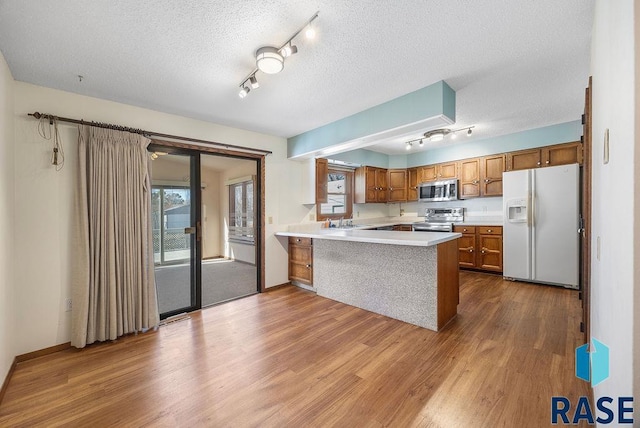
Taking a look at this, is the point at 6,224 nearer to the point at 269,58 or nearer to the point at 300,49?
the point at 269,58

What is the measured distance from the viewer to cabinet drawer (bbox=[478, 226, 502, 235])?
450 centimetres

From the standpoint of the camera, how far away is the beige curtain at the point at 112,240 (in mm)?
2471

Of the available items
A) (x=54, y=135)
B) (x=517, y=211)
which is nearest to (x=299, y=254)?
(x=54, y=135)

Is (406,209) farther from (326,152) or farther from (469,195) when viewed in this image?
(326,152)

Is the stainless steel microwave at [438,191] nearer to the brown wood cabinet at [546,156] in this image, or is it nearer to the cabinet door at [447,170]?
the cabinet door at [447,170]

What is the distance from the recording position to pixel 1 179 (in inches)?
75.5

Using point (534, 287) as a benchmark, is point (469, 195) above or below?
above

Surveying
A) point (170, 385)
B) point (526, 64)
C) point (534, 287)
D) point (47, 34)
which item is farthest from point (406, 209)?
point (47, 34)

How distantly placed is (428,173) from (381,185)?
1040 mm

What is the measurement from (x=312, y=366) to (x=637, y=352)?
6.15 ft

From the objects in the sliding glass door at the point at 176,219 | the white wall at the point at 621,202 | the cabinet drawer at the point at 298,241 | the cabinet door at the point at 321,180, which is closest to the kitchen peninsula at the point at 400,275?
the cabinet drawer at the point at 298,241

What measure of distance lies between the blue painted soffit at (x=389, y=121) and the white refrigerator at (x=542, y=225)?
2411 mm

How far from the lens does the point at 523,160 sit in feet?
14.6

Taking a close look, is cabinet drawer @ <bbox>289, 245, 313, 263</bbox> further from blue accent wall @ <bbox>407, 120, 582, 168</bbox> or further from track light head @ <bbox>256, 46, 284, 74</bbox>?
blue accent wall @ <bbox>407, 120, 582, 168</bbox>
